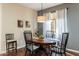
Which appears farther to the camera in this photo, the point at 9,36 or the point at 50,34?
the point at 50,34

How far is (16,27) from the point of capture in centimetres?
375

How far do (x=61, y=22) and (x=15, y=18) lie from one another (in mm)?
1723

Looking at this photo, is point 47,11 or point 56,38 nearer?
point 56,38

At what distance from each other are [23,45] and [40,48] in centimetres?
62

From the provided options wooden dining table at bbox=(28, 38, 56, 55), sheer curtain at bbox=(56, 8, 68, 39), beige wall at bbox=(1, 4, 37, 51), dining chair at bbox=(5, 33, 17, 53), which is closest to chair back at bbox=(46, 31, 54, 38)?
sheer curtain at bbox=(56, 8, 68, 39)

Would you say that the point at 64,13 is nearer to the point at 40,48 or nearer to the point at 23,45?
the point at 40,48

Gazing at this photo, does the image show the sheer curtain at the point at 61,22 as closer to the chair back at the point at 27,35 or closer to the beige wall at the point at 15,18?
the beige wall at the point at 15,18

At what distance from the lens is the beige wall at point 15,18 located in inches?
142

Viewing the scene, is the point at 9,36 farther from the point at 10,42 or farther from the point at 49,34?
the point at 49,34

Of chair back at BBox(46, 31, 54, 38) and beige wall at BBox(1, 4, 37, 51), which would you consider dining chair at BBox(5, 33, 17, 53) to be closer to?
beige wall at BBox(1, 4, 37, 51)

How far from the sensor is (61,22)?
4.20 metres

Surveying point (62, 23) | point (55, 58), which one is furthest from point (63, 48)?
point (55, 58)

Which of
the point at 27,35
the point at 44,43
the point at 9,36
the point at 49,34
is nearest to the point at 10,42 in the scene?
the point at 9,36

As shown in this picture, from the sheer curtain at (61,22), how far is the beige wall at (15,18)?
2.78 ft
